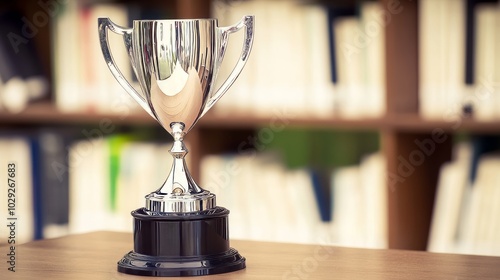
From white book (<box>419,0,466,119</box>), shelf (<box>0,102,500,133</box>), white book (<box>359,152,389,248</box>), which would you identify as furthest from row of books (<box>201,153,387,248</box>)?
white book (<box>419,0,466,119</box>)

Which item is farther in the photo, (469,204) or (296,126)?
(296,126)

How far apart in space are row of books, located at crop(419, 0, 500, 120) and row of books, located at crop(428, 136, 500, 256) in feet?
0.41

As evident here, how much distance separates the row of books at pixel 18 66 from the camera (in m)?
2.83

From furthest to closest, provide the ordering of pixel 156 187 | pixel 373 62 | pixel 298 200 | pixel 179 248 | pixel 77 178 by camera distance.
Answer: pixel 77 178, pixel 156 187, pixel 298 200, pixel 373 62, pixel 179 248

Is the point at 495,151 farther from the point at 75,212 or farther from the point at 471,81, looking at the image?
the point at 75,212

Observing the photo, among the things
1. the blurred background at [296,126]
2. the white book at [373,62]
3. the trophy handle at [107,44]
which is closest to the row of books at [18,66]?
the blurred background at [296,126]

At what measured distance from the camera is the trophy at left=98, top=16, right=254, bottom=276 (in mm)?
1262

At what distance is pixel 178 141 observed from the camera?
132cm

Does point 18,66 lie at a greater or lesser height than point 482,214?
greater

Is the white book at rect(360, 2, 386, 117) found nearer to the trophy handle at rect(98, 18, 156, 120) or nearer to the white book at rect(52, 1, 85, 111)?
the white book at rect(52, 1, 85, 111)

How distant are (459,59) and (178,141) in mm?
1134

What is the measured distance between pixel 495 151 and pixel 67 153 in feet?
4.10

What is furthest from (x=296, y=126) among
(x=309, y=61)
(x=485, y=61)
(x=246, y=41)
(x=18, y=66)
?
(x=246, y=41)

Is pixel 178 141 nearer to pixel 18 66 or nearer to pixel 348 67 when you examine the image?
pixel 348 67
